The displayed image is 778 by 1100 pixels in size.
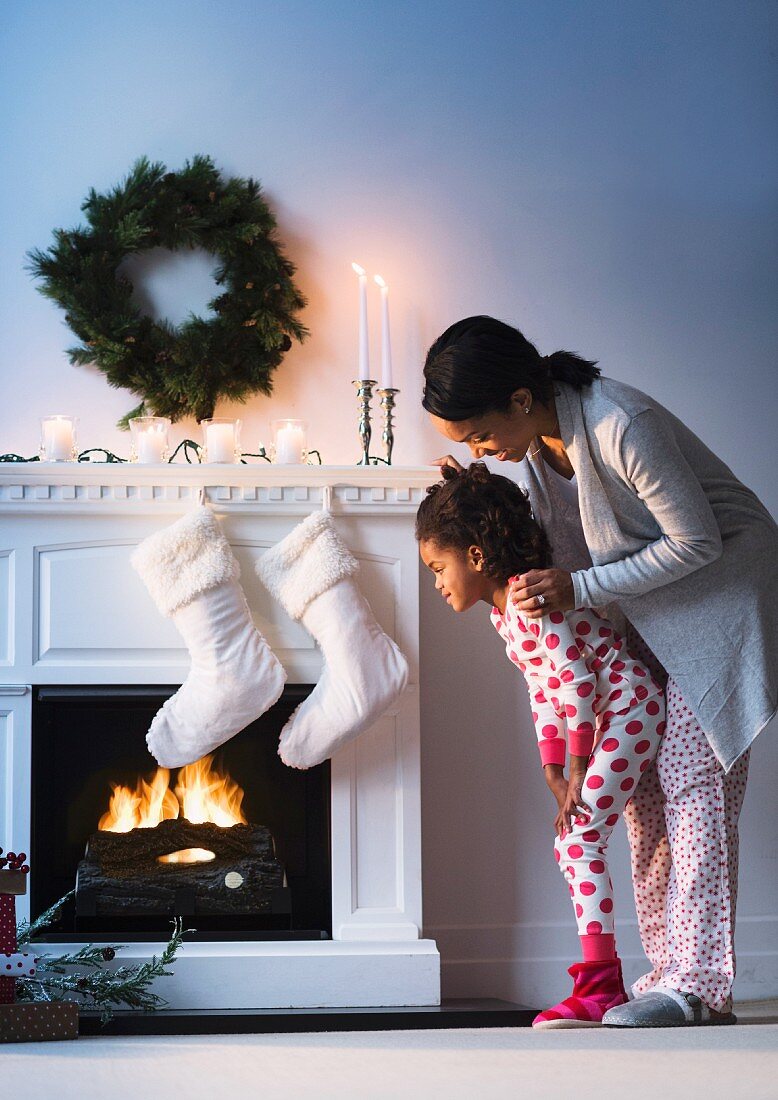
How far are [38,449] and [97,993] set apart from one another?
1.17 m

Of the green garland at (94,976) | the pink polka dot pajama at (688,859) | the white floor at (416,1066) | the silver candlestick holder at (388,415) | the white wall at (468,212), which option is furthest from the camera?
the white wall at (468,212)

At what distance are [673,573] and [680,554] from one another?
0.03m

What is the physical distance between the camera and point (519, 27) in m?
2.87

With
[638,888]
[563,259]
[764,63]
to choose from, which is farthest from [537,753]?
[764,63]

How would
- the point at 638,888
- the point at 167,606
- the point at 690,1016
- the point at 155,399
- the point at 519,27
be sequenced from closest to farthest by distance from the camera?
1. the point at 690,1016
2. the point at 638,888
3. the point at 167,606
4. the point at 155,399
5. the point at 519,27

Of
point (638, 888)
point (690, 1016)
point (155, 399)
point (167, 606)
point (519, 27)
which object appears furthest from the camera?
point (519, 27)

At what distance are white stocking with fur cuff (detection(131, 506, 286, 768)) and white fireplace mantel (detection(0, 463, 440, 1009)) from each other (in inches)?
3.4

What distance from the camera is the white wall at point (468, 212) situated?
2.69 metres

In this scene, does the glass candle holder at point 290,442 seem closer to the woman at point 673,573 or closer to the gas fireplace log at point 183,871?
the woman at point 673,573

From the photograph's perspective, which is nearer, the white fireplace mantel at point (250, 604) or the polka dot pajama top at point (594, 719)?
the polka dot pajama top at point (594, 719)

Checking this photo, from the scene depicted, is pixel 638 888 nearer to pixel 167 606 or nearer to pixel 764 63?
pixel 167 606

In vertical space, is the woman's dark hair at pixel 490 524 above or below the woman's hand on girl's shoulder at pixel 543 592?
above

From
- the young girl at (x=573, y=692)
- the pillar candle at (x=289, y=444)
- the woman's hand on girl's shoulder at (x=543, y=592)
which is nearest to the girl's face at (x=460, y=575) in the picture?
the young girl at (x=573, y=692)

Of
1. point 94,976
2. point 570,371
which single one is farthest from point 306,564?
point 94,976
